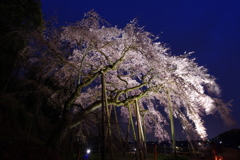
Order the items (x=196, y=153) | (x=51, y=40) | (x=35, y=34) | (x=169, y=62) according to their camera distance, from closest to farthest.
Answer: (x=35, y=34) → (x=51, y=40) → (x=169, y=62) → (x=196, y=153)

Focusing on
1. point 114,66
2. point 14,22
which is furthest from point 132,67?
point 14,22

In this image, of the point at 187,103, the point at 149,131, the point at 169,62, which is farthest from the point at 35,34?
the point at 149,131

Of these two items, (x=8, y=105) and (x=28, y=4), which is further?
(x=28, y=4)

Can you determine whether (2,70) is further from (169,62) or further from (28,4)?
(169,62)

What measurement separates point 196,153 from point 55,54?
14082 millimetres

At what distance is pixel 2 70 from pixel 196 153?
16456 mm

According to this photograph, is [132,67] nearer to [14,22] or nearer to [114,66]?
[114,66]

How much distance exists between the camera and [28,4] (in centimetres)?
1013

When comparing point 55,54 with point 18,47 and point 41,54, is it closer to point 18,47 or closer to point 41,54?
point 41,54

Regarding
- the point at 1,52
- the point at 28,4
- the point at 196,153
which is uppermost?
the point at 28,4

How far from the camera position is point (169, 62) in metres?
10.5

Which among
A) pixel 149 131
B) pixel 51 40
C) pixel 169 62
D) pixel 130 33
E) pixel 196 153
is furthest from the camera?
pixel 149 131

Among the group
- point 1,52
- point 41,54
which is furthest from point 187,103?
point 1,52

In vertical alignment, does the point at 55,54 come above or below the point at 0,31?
below
